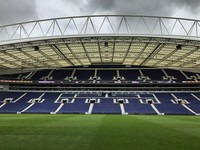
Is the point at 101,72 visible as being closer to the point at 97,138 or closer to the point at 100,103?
the point at 100,103

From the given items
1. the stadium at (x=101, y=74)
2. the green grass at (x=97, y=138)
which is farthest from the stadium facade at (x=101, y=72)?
the green grass at (x=97, y=138)

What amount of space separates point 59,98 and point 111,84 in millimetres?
13768

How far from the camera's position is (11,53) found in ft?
148

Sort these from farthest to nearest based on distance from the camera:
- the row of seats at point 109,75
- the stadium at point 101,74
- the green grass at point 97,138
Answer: the row of seats at point 109,75, the stadium at point 101,74, the green grass at point 97,138

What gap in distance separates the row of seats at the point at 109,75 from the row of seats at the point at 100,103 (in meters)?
4.48

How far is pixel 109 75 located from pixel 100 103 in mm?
13067

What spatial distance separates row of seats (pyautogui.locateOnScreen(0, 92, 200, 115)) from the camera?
47.4m

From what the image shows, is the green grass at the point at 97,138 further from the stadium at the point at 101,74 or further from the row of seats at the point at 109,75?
the row of seats at the point at 109,75

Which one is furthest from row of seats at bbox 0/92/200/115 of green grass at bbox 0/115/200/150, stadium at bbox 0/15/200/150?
green grass at bbox 0/115/200/150

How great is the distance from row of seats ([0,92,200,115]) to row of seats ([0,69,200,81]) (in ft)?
14.7

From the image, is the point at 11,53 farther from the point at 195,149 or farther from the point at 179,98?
the point at 195,149

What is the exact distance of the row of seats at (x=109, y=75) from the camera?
6057 centimetres

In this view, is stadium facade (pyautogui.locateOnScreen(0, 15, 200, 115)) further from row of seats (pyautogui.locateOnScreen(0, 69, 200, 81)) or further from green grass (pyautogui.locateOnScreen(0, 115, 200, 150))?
green grass (pyautogui.locateOnScreen(0, 115, 200, 150))

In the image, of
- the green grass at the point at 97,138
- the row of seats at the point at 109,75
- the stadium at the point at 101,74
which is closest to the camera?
the green grass at the point at 97,138
